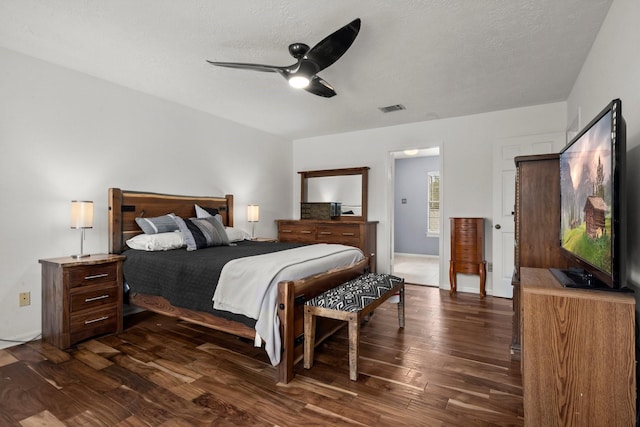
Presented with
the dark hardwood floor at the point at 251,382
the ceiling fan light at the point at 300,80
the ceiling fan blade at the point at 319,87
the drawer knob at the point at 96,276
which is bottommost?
the dark hardwood floor at the point at 251,382

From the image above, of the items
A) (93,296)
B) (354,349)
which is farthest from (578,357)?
(93,296)

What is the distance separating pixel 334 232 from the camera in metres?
4.97

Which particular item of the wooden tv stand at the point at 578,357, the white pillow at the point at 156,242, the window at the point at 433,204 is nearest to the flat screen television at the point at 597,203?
the wooden tv stand at the point at 578,357

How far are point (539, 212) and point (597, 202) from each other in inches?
34.4

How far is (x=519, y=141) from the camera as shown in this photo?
408 centimetres

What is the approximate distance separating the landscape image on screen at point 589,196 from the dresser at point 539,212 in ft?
0.82

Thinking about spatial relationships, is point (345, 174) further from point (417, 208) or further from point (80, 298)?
point (80, 298)

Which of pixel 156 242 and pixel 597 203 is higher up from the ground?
pixel 597 203

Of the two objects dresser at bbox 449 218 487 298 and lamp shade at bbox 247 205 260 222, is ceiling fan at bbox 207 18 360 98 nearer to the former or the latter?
lamp shade at bbox 247 205 260 222

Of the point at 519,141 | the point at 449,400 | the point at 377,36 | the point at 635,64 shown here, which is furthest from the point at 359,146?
the point at 449,400

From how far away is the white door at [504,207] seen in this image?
13.4ft

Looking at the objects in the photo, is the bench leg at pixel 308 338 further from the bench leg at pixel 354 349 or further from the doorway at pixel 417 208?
the doorway at pixel 417 208

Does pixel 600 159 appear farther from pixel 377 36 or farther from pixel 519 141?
pixel 519 141

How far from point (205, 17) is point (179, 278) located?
1910 millimetres
